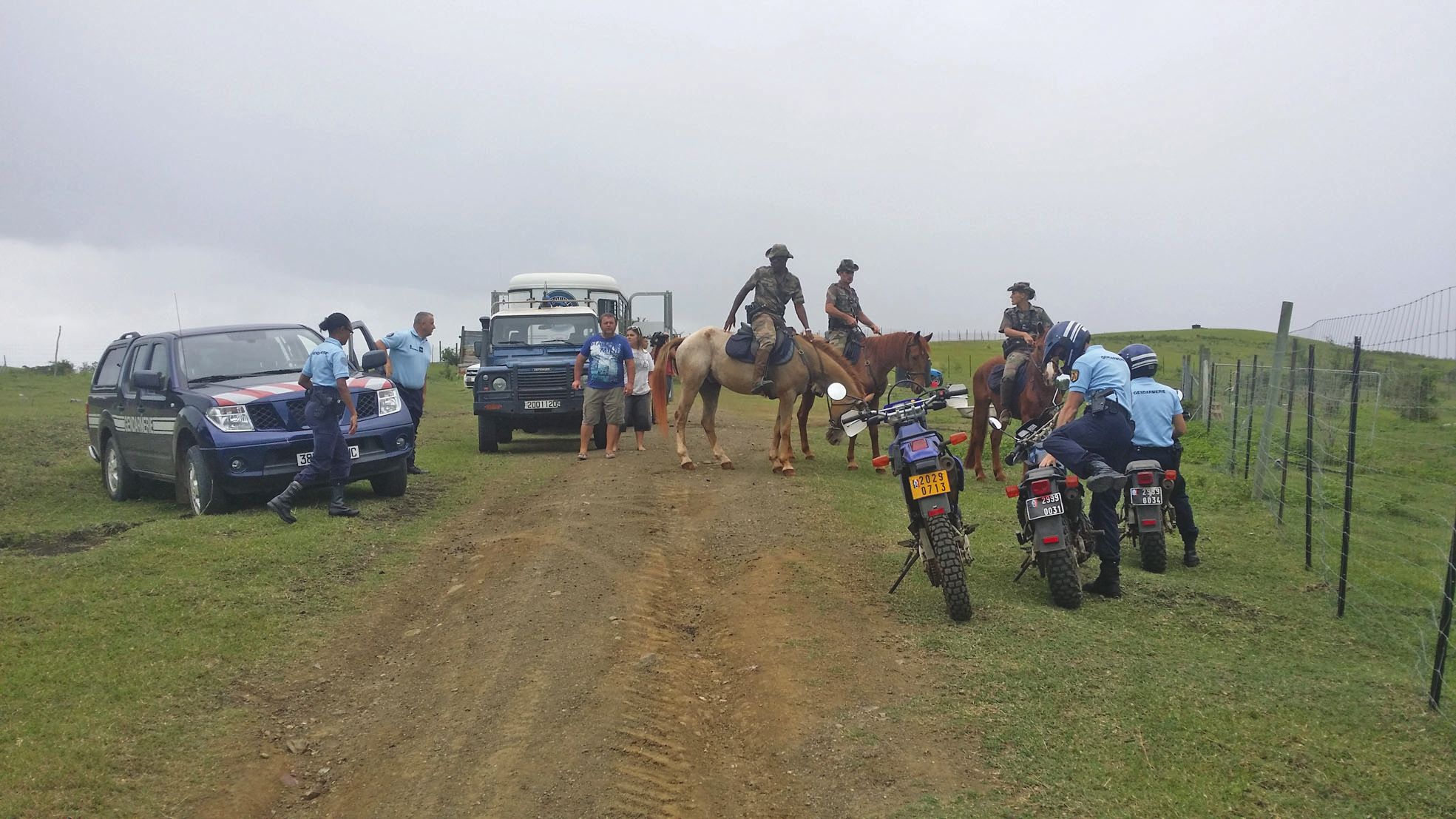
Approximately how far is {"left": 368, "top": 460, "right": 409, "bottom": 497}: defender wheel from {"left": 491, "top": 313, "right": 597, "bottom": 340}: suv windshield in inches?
231

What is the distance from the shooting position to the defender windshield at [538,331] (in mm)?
17047

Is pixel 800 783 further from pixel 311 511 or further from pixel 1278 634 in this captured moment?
pixel 311 511

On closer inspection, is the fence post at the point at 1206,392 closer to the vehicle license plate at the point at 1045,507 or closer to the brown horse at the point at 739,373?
the brown horse at the point at 739,373

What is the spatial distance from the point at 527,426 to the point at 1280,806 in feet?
44.5

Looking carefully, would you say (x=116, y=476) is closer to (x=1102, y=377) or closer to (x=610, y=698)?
(x=610, y=698)

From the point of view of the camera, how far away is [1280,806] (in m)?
4.11

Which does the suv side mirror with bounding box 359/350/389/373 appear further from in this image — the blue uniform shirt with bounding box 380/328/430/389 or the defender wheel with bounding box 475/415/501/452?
the defender wheel with bounding box 475/415/501/452

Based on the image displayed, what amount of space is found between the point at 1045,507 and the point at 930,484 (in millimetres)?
772

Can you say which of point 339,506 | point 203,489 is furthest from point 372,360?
point 203,489

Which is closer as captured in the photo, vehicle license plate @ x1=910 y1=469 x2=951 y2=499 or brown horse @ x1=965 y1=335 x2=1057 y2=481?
vehicle license plate @ x1=910 y1=469 x2=951 y2=499

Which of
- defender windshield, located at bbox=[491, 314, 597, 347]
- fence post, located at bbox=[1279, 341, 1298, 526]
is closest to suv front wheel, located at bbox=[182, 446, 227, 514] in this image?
defender windshield, located at bbox=[491, 314, 597, 347]

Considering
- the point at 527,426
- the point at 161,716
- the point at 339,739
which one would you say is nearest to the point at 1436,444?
the point at 339,739

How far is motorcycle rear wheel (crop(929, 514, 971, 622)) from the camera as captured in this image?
20.7ft

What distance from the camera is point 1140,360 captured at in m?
8.45
